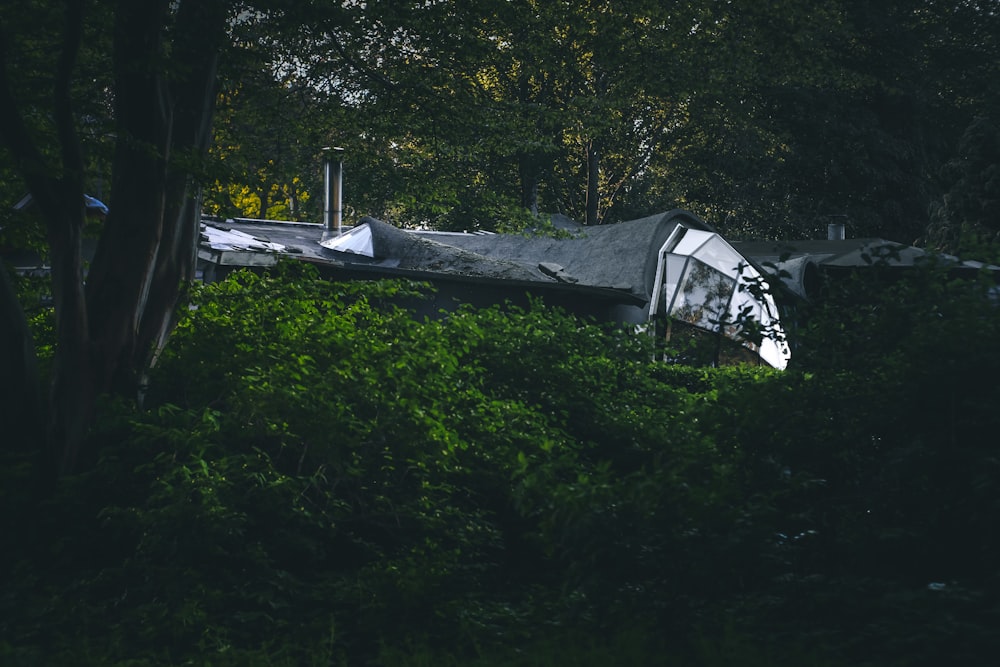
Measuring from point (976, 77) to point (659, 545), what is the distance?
3914 centimetres

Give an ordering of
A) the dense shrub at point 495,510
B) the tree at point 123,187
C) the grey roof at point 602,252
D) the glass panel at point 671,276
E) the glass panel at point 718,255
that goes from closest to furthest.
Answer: the dense shrub at point 495,510 → the tree at point 123,187 → the grey roof at point 602,252 → the glass panel at point 671,276 → the glass panel at point 718,255

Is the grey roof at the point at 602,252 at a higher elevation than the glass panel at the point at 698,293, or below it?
higher

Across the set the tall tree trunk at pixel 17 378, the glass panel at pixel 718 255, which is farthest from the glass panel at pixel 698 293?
the tall tree trunk at pixel 17 378

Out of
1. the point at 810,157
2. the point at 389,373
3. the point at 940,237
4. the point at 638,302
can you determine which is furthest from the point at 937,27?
the point at 389,373

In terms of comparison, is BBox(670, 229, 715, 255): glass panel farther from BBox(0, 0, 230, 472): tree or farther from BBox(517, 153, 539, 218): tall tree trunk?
BBox(517, 153, 539, 218): tall tree trunk

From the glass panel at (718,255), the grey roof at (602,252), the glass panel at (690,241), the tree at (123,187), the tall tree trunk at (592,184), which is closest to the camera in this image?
the tree at (123,187)

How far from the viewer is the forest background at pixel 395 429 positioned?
5.98 meters

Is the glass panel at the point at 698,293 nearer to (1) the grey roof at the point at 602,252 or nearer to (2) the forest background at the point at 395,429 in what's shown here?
(1) the grey roof at the point at 602,252

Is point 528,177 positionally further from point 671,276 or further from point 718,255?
point 671,276

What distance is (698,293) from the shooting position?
22.7 m

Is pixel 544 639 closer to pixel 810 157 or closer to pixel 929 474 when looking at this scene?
pixel 929 474

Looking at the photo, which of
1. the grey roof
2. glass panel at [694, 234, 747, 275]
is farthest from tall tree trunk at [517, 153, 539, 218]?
glass panel at [694, 234, 747, 275]

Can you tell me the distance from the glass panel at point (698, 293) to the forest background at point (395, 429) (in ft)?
25.8

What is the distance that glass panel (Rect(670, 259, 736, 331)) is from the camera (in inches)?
883
